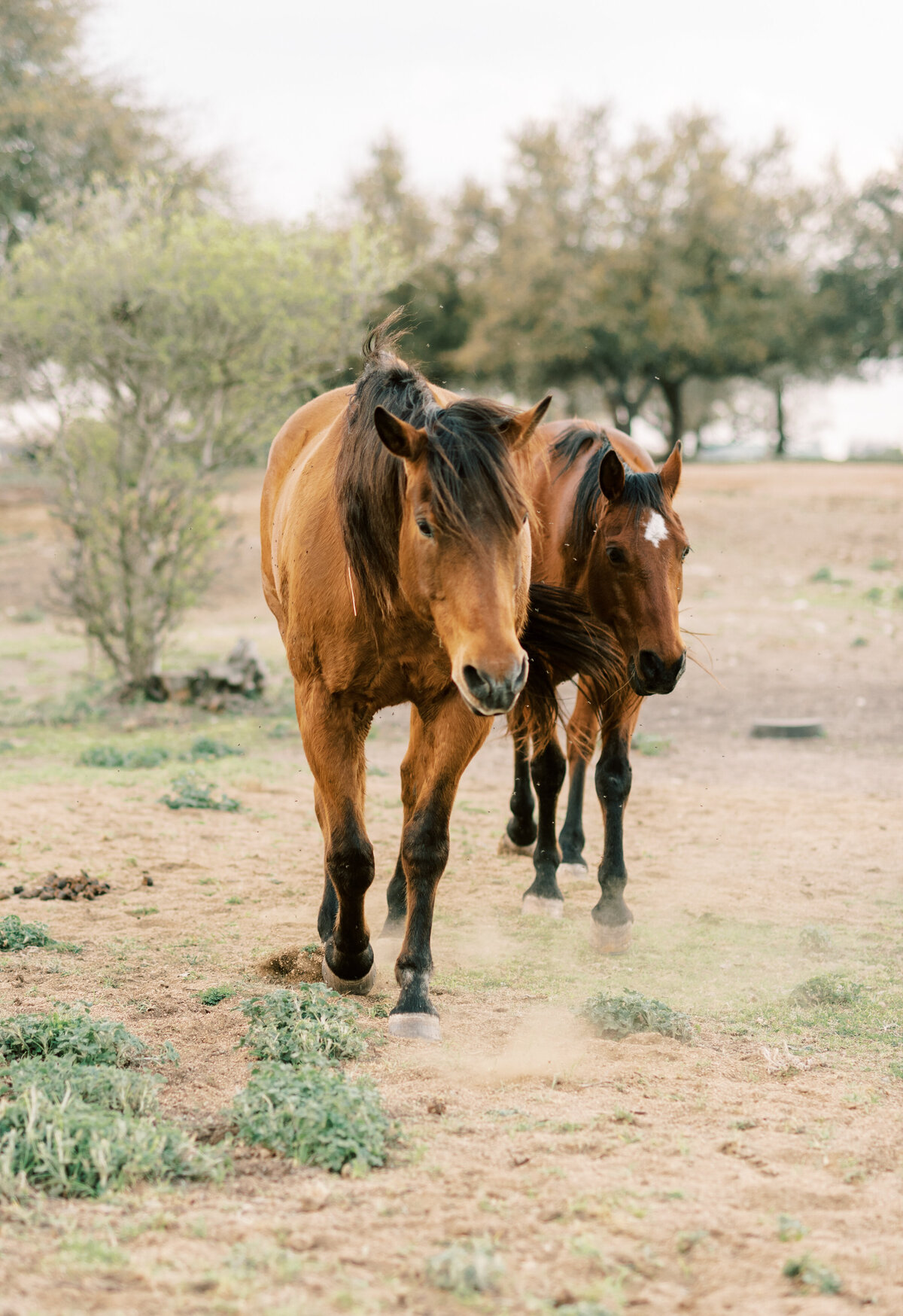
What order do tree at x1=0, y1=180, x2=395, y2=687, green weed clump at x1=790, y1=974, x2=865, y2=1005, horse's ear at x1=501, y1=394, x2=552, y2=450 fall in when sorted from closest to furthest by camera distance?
1. horse's ear at x1=501, y1=394, x2=552, y2=450
2. green weed clump at x1=790, y1=974, x2=865, y2=1005
3. tree at x1=0, y1=180, x2=395, y2=687

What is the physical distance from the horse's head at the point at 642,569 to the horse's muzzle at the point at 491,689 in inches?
59.8

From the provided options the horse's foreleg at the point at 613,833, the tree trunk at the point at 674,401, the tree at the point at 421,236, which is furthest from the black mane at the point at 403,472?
the tree at the point at 421,236

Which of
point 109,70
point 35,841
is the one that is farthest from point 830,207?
point 35,841

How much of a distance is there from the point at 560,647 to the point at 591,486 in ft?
A: 3.08

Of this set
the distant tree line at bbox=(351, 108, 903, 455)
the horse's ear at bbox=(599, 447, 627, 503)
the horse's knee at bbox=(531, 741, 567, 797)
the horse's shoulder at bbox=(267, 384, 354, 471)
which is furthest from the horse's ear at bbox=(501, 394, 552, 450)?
the distant tree line at bbox=(351, 108, 903, 455)

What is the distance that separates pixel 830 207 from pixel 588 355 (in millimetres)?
9194

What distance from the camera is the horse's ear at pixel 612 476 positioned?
4.97 metres

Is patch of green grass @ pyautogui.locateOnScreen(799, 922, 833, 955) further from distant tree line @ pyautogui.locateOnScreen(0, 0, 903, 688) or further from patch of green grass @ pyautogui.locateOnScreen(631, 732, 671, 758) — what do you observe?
patch of green grass @ pyautogui.locateOnScreen(631, 732, 671, 758)

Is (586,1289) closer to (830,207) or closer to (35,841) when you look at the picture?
(35,841)

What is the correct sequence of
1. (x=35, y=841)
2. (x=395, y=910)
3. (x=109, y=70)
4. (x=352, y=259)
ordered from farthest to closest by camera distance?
(x=109, y=70), (x=352, y=259), (x=35, y=841), (x=395, y=910)

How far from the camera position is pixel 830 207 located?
3528 cm

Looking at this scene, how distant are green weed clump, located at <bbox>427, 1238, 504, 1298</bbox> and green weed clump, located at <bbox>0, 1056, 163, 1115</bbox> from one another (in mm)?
987

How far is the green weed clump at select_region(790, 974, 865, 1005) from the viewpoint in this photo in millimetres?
4176

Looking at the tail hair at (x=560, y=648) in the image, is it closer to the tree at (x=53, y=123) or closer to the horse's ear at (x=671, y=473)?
the horse's ear at (x=671, y=473)
